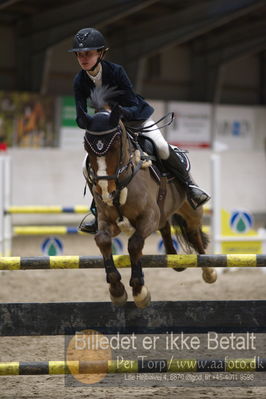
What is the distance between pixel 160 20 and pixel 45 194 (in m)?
4.74

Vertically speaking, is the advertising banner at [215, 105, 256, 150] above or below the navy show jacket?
above

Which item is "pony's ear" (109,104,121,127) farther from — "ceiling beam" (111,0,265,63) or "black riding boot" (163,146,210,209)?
"ceiling beam" (111,0,265,63)

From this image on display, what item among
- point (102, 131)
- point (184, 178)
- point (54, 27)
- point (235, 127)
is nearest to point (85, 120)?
point (102, 131)

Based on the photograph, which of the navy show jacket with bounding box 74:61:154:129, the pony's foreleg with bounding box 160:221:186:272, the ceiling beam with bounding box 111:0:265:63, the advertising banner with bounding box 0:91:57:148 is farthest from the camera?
the advertising banner with bounding box 0:91:57:148

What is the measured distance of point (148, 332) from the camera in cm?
398

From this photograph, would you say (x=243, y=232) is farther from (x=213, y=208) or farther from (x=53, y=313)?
(x=53, y=313)

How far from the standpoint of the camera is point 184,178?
190 inches

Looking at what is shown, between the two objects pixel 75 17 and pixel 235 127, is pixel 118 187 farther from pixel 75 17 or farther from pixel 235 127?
pixel 235 127

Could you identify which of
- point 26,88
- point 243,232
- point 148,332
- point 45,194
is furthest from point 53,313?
point 26,88

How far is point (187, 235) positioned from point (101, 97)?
1835 millimetres

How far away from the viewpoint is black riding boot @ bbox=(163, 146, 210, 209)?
473 centimetres

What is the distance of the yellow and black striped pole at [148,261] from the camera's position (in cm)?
375

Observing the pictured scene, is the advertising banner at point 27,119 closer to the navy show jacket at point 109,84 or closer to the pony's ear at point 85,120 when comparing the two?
the navy show jacket at point 109,84

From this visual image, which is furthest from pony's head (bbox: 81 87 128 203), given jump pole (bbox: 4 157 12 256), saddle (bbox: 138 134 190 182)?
jump pole (bbox: 4 157 12 256)
